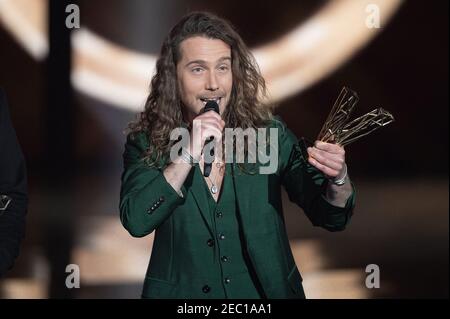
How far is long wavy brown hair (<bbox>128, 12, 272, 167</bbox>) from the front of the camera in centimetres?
168

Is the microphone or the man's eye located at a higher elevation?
the man's eye

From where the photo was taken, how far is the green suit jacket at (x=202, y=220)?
1568 millimetres

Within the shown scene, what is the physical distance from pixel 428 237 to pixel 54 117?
2.22m

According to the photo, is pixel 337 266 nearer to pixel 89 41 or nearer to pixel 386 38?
pixel 89 41

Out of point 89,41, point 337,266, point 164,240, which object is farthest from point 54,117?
point 164,240

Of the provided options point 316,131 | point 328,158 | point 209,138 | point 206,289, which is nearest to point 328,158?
Answer: point 328,158

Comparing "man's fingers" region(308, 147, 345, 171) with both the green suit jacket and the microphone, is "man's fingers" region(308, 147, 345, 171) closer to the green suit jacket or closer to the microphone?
the green suit jacket

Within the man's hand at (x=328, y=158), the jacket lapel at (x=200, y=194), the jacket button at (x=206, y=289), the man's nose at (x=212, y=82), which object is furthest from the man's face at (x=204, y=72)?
the jacket button at (x=206, y=289)

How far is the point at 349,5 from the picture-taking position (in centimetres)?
485

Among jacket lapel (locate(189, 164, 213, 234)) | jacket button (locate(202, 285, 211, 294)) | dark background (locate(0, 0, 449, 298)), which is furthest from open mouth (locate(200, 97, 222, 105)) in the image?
dark background (locate(0, 0, 449, 298))

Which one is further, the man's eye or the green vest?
the man's eye

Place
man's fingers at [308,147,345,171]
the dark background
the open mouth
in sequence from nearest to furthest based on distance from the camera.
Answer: man's fingers at [308,147,345,171]
the open mouth
the dark background

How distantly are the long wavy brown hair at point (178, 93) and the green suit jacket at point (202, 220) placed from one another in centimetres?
7

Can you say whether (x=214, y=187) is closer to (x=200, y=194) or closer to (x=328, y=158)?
(x=200, y=194)
